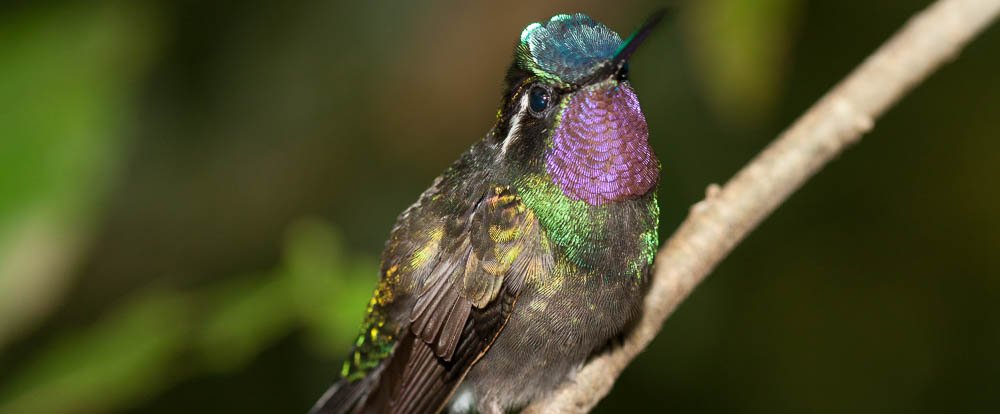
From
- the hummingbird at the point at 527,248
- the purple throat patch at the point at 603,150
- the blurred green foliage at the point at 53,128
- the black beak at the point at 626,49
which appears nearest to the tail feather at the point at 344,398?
the hummingbird at the point at 527,248

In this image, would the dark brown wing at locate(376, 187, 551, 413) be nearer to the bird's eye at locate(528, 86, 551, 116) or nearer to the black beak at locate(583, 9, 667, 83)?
the bird's eye at locate(528, 86, 551, 116)

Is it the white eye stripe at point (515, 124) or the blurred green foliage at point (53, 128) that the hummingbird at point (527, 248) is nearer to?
the white eye stripe at point (515, 124)

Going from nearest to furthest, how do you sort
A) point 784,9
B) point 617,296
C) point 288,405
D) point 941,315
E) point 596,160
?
point 596,160 < point 617,296 < point 784,9 < point 941,315 < point 288,405

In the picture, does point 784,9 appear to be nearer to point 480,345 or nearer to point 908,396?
point 480,345

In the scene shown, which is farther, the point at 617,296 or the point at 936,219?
the point at 936,219

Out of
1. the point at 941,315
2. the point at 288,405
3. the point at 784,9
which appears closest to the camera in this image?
the point at 784,9

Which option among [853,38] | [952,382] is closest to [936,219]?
[952,382]

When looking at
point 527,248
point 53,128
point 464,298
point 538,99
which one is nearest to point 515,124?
point 538,99

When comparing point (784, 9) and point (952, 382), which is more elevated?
point (784, 9)

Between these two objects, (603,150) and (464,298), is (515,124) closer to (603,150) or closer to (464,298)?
(603,150)
